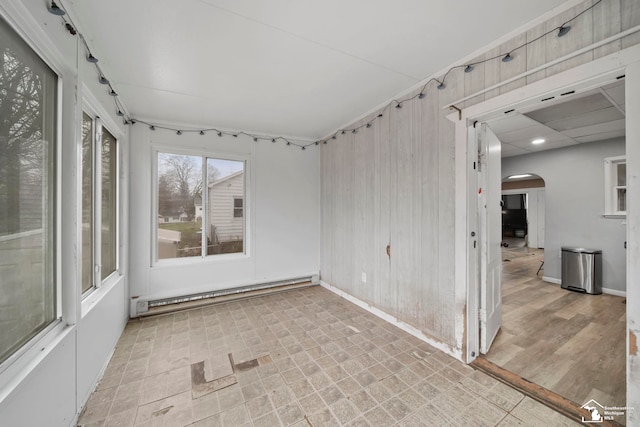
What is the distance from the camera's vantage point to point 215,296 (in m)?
3.64

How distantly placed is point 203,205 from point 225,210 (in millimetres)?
331

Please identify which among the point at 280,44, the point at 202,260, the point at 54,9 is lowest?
the point at 202,260

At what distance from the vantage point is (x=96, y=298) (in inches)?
78.3

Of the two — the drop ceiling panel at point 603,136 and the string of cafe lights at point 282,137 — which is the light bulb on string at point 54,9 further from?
the drop ceiling panel at point 603,136

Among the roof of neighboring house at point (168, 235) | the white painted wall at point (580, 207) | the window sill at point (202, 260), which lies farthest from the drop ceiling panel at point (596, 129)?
the roof of neighboring house at point (168, 235)

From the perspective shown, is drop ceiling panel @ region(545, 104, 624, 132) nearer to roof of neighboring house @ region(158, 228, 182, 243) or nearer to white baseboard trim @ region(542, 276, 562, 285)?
white baseboard trim @ region(542, 276, 562, 285)

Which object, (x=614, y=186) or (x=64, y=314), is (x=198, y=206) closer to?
(x=64, y=314)

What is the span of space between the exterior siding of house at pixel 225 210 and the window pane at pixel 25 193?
235 centimetres

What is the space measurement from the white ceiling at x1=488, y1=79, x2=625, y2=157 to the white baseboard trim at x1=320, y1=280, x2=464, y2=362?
2145mm

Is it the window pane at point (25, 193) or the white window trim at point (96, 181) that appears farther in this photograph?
the white window trim at point (96, 181)

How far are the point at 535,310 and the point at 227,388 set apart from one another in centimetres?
388

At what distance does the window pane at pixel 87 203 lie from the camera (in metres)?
1.91

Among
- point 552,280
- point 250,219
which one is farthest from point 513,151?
point 250,219

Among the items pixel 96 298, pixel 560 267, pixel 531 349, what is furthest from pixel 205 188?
pixel 560 267
